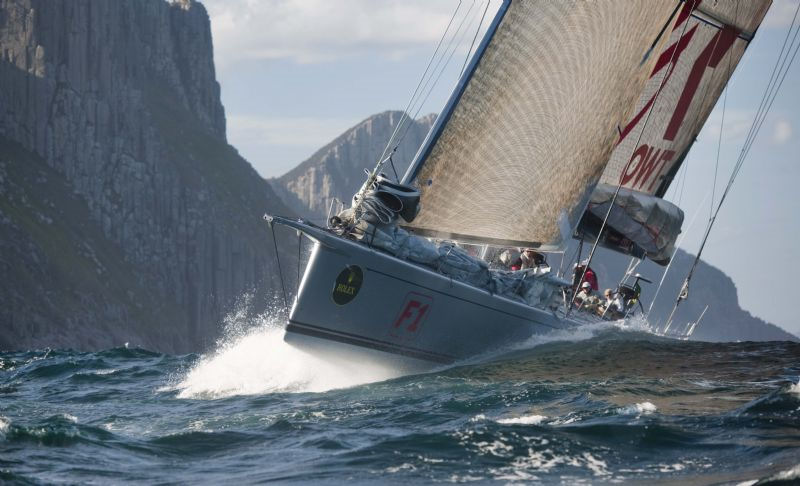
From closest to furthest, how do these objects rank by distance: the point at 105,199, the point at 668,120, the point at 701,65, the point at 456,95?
the point at 456,95
the point at 701,65
the point at 668,120
the point at 105,199

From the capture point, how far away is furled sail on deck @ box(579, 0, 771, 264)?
964 inches

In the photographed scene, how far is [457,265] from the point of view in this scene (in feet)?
59.6

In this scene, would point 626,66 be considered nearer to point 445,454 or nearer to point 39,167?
point 445,454

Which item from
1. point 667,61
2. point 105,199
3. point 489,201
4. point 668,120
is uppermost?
point 667,61

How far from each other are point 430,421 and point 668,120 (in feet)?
50.8

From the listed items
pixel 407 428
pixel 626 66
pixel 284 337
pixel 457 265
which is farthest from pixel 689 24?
pixel 407 428

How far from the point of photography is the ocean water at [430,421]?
10883 mm

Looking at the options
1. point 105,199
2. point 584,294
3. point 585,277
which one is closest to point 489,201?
point 584,294

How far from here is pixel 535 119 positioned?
18.9m

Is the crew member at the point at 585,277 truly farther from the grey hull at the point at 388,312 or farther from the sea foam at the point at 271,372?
the sea foam at the point at 271,372

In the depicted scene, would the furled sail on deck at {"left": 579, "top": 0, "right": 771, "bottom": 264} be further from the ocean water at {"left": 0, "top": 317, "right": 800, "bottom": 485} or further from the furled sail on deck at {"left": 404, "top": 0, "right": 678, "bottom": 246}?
the ocean water at {"left": 0, "top": 317, "right": 800, "bottom": 485}

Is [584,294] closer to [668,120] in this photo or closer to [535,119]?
[668,120]

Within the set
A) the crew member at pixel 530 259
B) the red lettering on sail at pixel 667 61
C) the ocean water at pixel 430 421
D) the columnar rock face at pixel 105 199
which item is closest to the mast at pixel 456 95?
the ocean water at pixel 430 421

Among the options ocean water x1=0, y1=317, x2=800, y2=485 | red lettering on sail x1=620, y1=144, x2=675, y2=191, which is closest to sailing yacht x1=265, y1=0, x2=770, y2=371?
ocean water x1=0, y1=317, x2=800, y2=485
